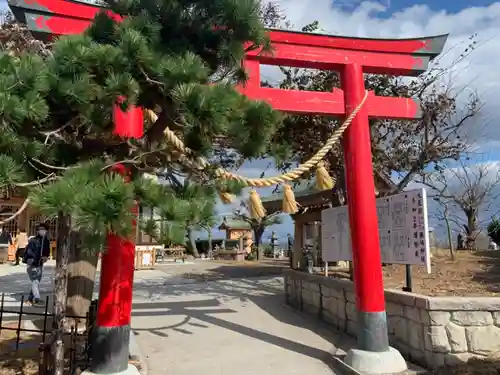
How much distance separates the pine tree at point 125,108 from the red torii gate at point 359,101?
138cm

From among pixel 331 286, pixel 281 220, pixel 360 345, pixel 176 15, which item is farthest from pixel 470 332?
pixel 281 220

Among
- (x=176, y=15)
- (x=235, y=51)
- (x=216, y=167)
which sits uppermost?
(x=176, y=15)

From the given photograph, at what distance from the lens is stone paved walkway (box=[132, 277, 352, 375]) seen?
Result: 218 inches

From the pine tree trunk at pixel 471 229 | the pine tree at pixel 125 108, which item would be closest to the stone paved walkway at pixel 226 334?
the pine tree at pixel 125 108

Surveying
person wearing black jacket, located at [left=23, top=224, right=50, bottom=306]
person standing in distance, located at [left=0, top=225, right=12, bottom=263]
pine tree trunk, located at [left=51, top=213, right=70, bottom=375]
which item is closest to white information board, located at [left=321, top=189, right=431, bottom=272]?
pine tree trunk, located at [left=51, top=213, right=70, bottom=375]

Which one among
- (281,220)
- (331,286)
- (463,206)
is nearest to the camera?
(331,286)

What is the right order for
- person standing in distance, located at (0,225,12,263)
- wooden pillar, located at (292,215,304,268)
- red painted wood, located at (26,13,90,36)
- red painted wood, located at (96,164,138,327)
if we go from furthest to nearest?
1. person standing in distance, located at (0,225,12,263)
2. wooden pillar, located at (292,215,304,268)
3. red painted wood, located at (26,13,90,36)
4. red painted wood, located at (96,164,138,327)

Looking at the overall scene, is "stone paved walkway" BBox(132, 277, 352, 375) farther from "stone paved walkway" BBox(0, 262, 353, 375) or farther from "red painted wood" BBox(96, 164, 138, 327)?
"red painted wood" BBox(96, 164, 138, 327)

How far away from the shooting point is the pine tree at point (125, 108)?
2.64 meters

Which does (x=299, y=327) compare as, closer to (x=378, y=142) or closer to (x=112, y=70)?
(x=378, y=142)

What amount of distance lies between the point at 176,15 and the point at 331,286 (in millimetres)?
5260

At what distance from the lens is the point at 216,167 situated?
391 centimetres

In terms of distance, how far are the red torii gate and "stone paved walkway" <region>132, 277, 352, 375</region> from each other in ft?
2.48

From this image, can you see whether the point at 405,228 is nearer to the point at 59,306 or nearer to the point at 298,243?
the point at 59,306
